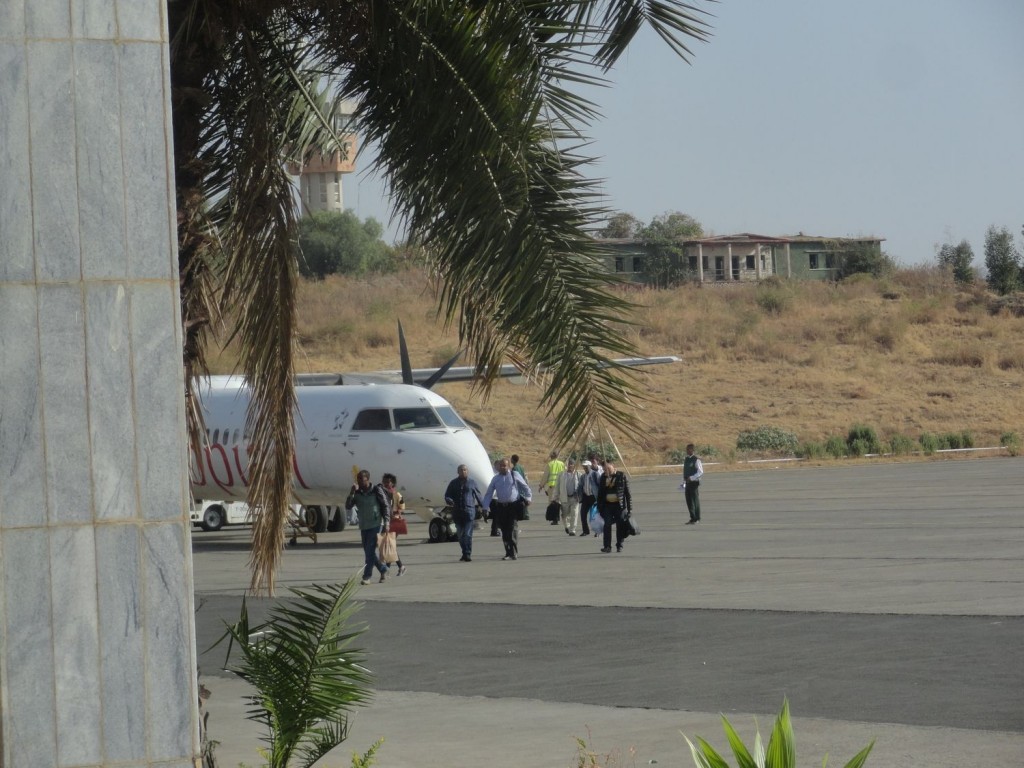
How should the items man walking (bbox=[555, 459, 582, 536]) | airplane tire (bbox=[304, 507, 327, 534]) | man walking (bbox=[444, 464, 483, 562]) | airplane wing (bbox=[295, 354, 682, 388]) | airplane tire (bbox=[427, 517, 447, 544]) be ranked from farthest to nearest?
airplane tire (bbox=[304, 507, 327, 534]) → airplane wing (bbox=[295, 354, 682, 388]) → airplane tire (bbox=[427, 517, 447, 544]) → man walking (bbox=[555, 459, 582, 536]) → man walking (bbox=[444, 464, 483, 562])

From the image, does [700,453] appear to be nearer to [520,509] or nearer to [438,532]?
[438,532]

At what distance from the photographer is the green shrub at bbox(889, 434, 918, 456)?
54059 mm

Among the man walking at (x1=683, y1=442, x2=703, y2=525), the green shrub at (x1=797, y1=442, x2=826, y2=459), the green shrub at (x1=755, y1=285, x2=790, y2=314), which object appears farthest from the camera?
the green shrub at (x1=755, y1=285, x2=790, y2=314)

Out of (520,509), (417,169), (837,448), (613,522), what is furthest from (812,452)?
(417,169)

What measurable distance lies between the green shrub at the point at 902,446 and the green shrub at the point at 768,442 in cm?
411

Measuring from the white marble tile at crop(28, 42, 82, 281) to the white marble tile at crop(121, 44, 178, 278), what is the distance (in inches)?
6.4

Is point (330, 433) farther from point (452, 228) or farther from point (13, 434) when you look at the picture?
point (13, 434)

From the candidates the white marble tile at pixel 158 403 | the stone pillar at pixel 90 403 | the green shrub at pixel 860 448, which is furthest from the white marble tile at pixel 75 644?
the green shrub at pixel 860 448

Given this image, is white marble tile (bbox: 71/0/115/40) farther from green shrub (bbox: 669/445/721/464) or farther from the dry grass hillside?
green shrub (bbox: 669/445/721/464)

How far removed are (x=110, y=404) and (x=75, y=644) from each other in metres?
0.73

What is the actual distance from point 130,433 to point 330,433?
2055cm

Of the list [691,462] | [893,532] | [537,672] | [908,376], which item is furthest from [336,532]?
[908,376]

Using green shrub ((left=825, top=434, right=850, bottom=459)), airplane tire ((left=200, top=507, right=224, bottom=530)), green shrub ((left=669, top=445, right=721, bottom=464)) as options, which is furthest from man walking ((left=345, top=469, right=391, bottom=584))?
green shrub ((left=669, top=445, right=721, bottom=464))

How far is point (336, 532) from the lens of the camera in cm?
2952
